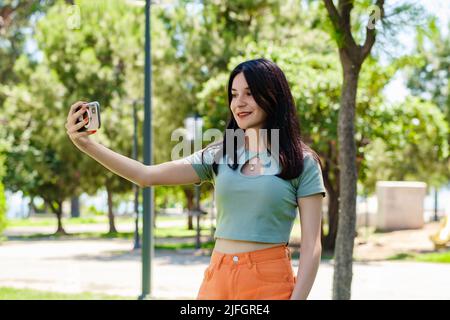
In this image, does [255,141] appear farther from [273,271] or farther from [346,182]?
[346,182]

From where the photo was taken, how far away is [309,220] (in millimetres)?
2539

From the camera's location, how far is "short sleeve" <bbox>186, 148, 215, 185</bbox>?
107 inches

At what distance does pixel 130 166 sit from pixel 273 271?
24.6 inches

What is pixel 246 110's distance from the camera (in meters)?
2.63

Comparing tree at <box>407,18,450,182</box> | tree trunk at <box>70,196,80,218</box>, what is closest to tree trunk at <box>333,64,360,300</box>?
tree at <box>407,18,450,182</box>

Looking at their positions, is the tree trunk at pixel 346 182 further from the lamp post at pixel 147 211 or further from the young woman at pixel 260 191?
the young woman at pixel 260 191

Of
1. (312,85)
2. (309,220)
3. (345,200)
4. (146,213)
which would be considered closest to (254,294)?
(309,220)

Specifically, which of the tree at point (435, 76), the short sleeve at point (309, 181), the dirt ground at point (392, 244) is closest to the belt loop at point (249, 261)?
the short sleeve at point (309, 181)

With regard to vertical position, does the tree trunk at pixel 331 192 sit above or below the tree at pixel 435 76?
below

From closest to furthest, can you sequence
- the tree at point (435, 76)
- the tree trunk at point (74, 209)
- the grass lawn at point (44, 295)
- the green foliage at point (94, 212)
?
1. the grass lawn at point (44, 295)
2. the tree at point (435, 76)
3. the tree trunk at point (74, 209)
4. the green foliage at point (94, 212)

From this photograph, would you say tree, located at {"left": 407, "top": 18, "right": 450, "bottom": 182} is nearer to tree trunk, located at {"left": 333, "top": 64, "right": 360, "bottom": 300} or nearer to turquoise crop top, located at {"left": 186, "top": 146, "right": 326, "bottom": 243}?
tree trunk, located at {"left": 333, "top": 64, "right": 360, "bottom": 300}

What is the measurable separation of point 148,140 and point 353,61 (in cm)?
458

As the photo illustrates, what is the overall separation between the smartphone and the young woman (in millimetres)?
20

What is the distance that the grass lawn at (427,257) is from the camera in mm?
20366
